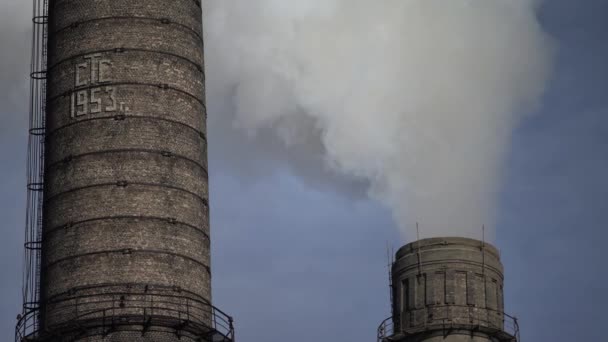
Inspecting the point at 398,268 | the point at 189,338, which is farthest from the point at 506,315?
the point at 189,338

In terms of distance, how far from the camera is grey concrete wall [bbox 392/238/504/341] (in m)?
52.1

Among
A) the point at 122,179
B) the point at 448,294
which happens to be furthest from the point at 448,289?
the point at 122,179

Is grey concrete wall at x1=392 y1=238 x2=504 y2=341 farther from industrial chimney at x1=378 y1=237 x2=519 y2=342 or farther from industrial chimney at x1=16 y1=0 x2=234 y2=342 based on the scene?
industrial chimney at x1=16 y1=0 x2=234 y2=342

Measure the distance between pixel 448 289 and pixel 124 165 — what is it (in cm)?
1175

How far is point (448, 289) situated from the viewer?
172 feet

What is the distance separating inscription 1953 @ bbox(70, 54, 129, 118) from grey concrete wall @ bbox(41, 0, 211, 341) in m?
0.03

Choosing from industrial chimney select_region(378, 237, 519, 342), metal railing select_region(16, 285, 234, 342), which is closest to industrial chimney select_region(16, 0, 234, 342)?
metal railing select_region(16, 285, 234, 342)

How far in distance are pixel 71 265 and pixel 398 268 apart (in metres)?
12.5

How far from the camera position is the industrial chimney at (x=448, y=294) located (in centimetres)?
5191

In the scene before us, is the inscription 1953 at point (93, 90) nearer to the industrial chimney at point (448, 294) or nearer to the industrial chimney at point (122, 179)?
the industrial chimney at point (122, 179)

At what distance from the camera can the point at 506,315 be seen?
53.1 metres

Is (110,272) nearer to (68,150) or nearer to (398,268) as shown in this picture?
(68,150)

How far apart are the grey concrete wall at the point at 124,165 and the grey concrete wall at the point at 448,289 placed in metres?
8.24

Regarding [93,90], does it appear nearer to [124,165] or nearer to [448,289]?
[124,165]
